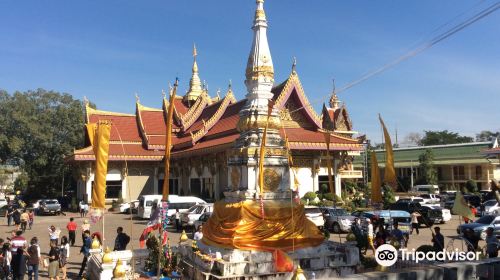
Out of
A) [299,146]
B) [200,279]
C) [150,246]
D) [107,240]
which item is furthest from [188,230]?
[200,279]

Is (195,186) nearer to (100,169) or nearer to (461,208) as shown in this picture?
(100,169)

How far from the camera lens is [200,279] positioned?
945 centimetres

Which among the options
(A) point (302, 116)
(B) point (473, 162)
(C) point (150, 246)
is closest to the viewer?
(C) point (150, 246)

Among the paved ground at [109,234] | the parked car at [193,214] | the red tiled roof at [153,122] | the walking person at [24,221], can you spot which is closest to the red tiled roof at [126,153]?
the red tiled roof at [153,122]

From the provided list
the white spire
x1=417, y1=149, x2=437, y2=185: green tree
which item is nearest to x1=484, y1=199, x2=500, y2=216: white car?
the white spire

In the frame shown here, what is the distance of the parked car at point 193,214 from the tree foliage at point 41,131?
80.8 feet

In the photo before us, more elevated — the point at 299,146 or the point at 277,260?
the point at 299,146

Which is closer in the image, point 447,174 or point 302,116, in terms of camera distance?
point 302,116

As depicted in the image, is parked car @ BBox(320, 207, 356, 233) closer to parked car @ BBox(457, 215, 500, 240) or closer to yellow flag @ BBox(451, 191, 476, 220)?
parked car @ BBox(457, 215, 500, 240)

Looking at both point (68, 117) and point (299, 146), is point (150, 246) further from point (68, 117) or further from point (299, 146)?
point (68, 117)

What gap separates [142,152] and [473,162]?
36.1 metres

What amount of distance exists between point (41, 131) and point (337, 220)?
32272mm

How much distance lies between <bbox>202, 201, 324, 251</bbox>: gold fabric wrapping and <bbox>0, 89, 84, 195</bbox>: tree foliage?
35.9m

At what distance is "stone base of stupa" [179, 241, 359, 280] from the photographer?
29.8ft
